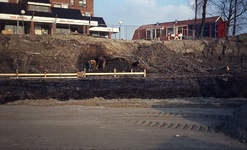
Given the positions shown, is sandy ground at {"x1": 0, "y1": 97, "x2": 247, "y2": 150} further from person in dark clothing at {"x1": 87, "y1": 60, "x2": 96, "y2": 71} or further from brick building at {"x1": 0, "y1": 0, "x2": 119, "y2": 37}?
brick building at {"x1": 0, "y1": 0, "x2": 119, "y2": 37}

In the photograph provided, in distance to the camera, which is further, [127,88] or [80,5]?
[80,5]

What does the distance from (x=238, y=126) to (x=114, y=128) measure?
13.0 feet

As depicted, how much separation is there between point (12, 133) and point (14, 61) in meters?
13.5

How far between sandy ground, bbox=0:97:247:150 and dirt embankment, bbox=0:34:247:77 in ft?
28.0

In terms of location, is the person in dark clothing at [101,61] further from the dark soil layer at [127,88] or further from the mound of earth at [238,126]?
the mound of earth at [238,126]

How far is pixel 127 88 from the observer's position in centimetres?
1414

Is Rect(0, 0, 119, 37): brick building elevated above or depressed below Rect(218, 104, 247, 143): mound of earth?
above

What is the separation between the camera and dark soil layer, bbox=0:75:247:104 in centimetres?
1339

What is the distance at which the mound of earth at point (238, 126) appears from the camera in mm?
6142

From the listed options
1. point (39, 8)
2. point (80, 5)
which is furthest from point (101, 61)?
point (80, 5)

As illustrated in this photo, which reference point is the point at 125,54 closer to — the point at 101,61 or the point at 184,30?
the point at 101,61

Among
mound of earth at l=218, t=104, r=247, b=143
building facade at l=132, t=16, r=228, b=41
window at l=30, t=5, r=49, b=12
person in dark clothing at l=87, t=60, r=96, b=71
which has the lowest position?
mound of earth at l=218, t=104, r=247, b=143

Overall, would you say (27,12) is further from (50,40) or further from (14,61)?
(14,61)

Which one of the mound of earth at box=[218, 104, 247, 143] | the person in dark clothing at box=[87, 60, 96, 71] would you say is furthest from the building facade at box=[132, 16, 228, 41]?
the mound of earth at box=[218, 104, 247, 143]
